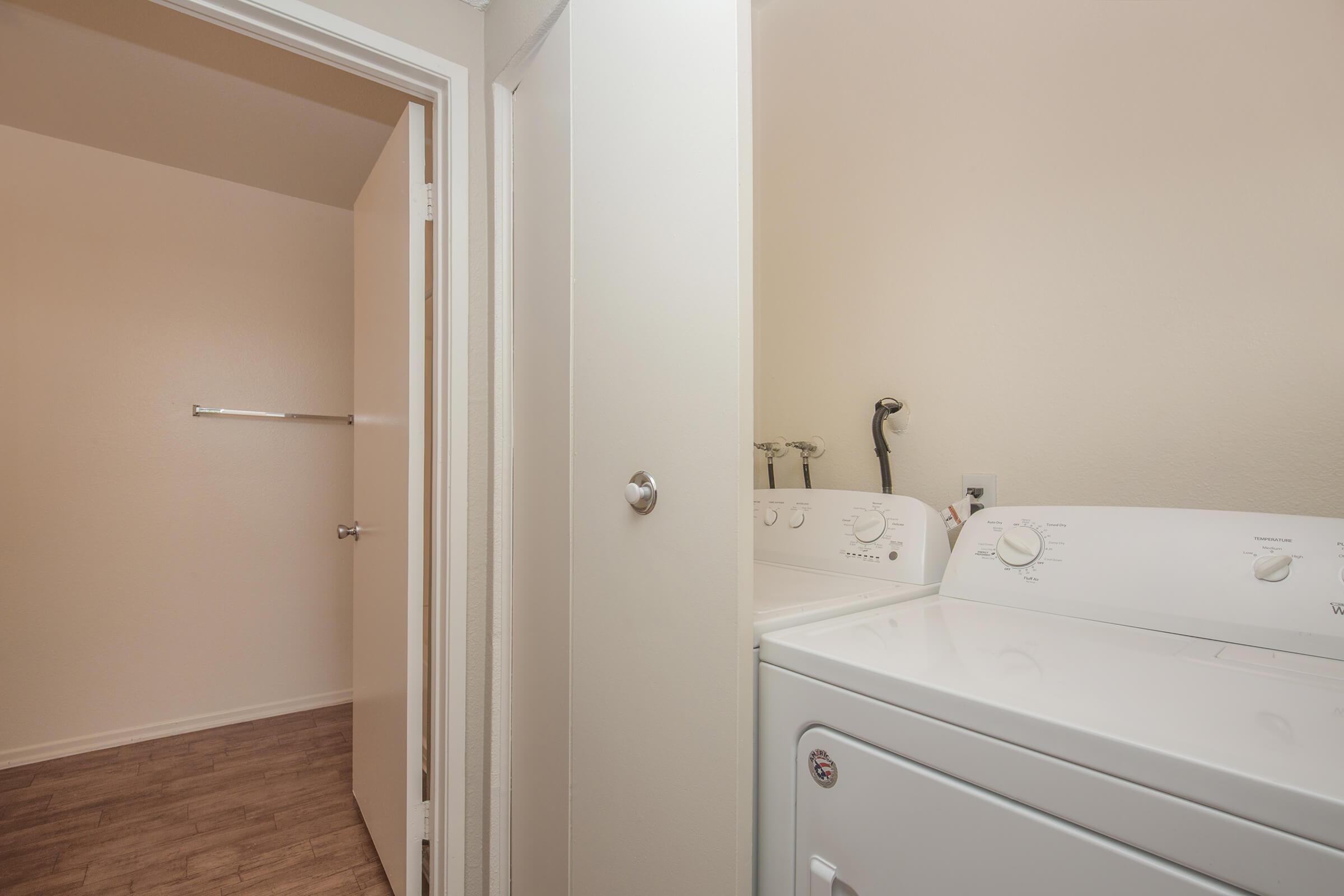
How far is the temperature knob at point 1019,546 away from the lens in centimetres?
100

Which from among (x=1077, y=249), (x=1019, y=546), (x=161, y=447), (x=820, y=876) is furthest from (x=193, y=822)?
(x=1077, y=249)

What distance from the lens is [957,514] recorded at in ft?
4.15

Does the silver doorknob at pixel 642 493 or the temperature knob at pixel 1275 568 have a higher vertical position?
the silver doorknob at pixel 642 493

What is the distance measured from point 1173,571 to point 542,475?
3.43 feet

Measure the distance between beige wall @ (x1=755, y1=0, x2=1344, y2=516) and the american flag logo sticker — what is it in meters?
0.81

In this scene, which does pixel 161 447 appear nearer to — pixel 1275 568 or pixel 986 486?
pixel 986 486

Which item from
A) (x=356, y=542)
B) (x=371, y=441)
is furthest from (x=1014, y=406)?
(x=356, y=542)

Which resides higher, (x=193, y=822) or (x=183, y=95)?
(x=183, y=95)

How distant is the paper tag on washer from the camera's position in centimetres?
126

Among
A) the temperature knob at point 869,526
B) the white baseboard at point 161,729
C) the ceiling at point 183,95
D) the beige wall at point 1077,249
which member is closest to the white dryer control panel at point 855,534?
the temperature knob at point 869,526

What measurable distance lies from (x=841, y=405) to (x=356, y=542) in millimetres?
1622

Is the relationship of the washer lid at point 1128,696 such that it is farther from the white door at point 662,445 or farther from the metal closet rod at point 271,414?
the metal closet rod at point 271,414

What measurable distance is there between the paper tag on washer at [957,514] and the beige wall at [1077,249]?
7 centimetres

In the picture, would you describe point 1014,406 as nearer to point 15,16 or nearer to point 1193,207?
point 1193,207
